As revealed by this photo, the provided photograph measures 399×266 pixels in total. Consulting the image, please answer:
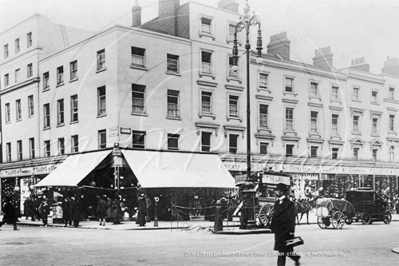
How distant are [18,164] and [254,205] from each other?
66.8 feet

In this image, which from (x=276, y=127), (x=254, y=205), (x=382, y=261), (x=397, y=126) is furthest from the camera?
(x=276, y=127)

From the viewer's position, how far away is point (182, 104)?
97.3 ft

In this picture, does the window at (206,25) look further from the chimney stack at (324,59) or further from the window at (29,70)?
the window at (29,70)

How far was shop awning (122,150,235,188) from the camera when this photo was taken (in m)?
25.6

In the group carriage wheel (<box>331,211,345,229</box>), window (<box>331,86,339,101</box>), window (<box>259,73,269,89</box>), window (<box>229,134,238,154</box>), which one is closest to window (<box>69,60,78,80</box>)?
window (<box>229,134,238,154</box>)

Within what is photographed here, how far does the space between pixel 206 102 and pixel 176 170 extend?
535cm

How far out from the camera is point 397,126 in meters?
25.5

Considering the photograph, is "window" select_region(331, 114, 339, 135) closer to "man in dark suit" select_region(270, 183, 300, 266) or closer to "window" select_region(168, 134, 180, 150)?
"window" select_region(168, 134, 180, 150)

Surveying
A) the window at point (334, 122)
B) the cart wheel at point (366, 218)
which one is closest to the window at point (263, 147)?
the window at point (334, 122)

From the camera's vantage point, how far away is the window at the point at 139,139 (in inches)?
1097

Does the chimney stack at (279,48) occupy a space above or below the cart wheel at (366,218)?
above

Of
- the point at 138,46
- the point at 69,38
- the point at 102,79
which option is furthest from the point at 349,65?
the point at 69,38

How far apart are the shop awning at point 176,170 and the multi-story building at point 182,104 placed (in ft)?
0.64

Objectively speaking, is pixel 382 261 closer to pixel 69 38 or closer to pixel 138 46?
pixel 138 46
